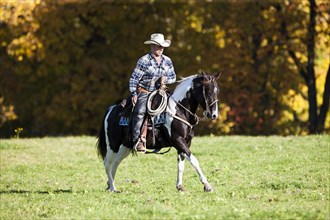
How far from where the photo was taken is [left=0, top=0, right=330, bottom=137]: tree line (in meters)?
33.1

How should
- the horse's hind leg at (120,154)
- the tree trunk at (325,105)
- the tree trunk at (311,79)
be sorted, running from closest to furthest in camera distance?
the horse's hind leg at (120,154) < the tree trunk at (311,79) < the tree trunk at (325,105)

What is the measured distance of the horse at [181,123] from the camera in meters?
14.2

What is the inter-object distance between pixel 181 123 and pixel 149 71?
1329 mm

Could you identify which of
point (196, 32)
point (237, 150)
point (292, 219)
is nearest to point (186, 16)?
point (196, 32)

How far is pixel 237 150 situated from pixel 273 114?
1592 cm

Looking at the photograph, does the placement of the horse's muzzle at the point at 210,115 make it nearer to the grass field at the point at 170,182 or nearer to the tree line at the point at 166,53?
the grass field at the point at 170,182

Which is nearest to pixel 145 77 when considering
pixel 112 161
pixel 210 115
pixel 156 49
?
pixel 156 49

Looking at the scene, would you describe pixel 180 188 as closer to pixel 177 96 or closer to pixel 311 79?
pixel 177 96

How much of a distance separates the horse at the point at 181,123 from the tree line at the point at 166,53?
17.8 metres

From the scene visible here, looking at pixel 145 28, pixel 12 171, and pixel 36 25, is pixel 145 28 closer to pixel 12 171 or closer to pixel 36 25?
pixel 36 25

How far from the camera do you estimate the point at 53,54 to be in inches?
1414

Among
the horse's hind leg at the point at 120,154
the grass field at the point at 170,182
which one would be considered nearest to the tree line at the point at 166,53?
the grass field at the point at 170,182

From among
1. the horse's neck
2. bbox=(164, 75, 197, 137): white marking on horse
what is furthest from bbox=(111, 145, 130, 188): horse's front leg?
the horse's neck

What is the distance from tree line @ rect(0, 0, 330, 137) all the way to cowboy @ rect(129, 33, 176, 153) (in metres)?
18.1
